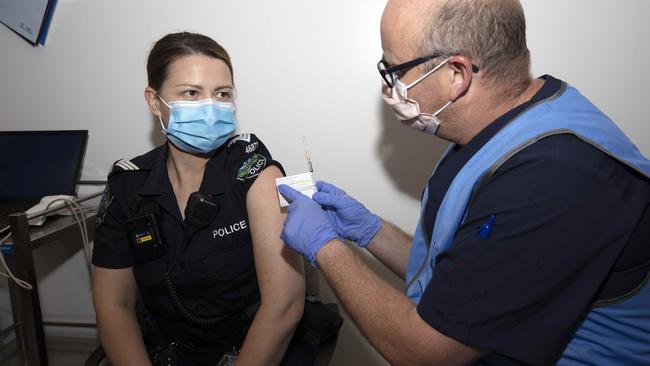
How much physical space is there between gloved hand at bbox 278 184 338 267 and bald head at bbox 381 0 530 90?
1.48ft

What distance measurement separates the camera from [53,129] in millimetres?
1852

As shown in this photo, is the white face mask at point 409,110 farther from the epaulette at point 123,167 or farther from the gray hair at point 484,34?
the epaulette at point 123,167

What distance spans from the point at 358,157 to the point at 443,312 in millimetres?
1040

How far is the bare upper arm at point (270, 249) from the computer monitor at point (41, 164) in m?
1.07

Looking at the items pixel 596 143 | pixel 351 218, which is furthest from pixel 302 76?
pixel 596 143

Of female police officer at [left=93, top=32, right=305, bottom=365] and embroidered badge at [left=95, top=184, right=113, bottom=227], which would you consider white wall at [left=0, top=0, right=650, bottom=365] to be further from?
embroidered badge at [left=95, top=184, right=113, bottom=227]

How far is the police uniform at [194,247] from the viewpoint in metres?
1.21

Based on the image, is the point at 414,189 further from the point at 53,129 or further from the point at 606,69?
the point at 53,129

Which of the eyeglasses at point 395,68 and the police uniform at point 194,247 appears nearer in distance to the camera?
the eyeglasses at point 395,68

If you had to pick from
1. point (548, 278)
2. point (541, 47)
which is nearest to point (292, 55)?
point (541, 47)

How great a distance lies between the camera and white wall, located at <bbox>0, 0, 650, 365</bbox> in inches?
58.6

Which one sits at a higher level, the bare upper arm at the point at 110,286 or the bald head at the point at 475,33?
the bald head at the point at 475,33

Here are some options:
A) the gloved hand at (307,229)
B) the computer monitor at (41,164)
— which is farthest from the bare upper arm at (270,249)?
the computer monitor at (41,164)

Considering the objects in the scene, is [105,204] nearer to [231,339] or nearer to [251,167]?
[251,167]
